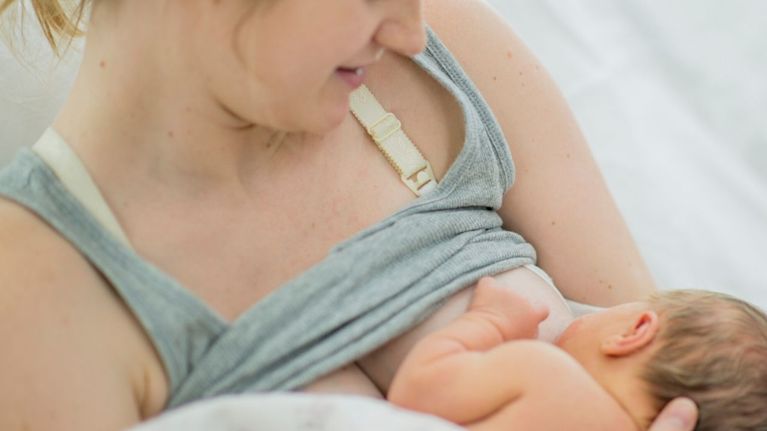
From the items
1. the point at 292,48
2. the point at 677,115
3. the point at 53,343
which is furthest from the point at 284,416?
the point at 677,115

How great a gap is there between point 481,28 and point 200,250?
468mm

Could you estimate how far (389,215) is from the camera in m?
1.14

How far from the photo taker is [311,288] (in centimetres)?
104

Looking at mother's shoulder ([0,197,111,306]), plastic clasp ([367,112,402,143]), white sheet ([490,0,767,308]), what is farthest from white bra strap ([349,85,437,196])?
white sheet ([490,0,767,308])

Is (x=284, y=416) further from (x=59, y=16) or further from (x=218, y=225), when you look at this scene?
(x=59, y=16)

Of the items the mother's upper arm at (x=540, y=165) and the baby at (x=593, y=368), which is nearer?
the baby at (x=593, y=368)

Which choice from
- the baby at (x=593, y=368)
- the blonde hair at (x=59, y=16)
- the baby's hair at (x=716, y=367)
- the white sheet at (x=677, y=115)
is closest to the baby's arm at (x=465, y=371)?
the baby at (x=593, y=368)

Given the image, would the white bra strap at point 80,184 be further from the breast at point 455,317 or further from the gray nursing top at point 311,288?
the breast at point 455,317

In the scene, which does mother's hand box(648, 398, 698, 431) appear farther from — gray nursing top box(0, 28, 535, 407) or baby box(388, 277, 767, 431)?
gray nursing top box(0, 28, 535, 407)

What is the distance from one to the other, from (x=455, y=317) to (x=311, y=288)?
152 mm

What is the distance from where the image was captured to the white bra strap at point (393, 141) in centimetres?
119

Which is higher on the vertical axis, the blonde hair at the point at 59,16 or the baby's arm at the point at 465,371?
the blonde hair at the point at 59,16

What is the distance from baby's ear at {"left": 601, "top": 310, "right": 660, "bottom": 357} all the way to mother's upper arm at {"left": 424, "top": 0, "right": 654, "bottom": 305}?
0.24 m

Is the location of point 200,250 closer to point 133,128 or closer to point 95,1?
point 133,128
